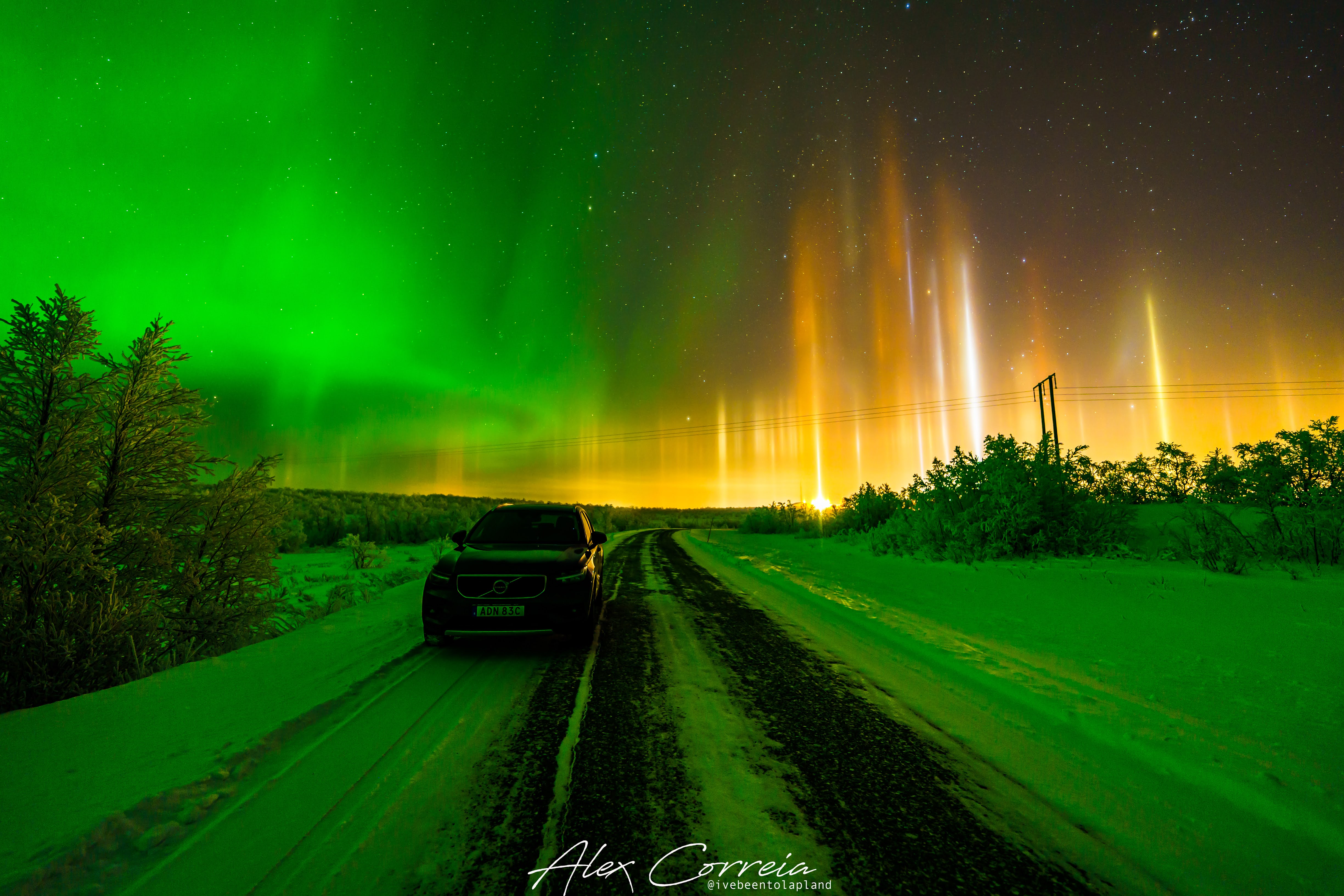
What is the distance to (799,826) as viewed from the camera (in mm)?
2555

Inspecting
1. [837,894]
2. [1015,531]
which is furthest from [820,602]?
[1015,531]

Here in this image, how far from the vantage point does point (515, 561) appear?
6.09 metres

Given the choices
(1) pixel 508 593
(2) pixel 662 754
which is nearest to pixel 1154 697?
(2) pixel 662 754

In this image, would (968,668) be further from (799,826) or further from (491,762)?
(491,762)

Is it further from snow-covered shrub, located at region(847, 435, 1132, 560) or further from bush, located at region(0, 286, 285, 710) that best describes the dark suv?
snow-covered shrub, located at region(847, 435, 1132, 560)

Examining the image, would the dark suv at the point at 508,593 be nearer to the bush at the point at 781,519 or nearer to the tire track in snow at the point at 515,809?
the tire track in snow at the point at 515,809

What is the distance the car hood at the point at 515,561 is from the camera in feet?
19.5

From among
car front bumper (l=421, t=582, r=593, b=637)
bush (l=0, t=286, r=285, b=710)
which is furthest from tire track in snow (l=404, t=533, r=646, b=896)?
bush (l=0, t=286, r=285, b=710)

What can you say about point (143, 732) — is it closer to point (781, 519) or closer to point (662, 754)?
point (662, 754)

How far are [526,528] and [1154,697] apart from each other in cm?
684

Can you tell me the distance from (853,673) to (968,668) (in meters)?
1.05

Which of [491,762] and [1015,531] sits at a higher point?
[1015,531]

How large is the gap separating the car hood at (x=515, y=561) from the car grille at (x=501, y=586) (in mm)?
46

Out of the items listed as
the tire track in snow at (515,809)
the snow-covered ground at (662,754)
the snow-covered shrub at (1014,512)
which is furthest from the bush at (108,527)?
the snow-covered shrub at (1014,512)
